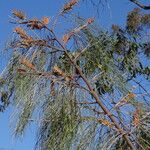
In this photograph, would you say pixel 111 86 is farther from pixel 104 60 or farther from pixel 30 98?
pixel 30 98

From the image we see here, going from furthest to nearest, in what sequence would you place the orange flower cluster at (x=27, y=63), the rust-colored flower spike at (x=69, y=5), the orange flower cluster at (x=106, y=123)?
the rust-colored flower spike at (x=69, y=5) < the orange flower cluster at (x=27, y=63) < the orange flower cluster at (x=106, y=123)

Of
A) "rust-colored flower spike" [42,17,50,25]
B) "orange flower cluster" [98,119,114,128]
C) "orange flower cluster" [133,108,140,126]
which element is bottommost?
"orange flower cluster" [133,108,140,126]

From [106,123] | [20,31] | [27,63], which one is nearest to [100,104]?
[106,123]

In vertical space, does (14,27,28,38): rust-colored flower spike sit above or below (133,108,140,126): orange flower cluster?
above

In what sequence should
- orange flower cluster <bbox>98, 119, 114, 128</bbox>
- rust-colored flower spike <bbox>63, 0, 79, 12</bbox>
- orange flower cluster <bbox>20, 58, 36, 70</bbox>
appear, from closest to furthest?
orange flower cluster <bbox>98, 119, 114, 128</bbox> → orange flower cluster <bbox>20, 58, 36, 70</bbox> → rust-colored flower spike <bbox>63, 0, 79, 12</bbox>

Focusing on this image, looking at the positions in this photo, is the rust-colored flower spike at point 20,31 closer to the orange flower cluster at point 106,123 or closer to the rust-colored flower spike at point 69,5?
the rust-colored flower spike at point 69,5

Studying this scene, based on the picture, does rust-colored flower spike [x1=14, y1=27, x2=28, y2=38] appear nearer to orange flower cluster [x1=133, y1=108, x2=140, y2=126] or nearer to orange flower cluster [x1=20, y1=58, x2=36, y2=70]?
orange flower cluster [x1=20, y1=58, x2=36, y2=70]

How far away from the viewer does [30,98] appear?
7.75 ft

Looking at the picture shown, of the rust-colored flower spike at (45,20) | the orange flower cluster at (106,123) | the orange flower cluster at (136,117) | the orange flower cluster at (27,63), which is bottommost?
the orange flower cluster at (136,117)

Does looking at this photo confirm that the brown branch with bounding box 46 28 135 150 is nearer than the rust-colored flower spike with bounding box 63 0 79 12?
Yes

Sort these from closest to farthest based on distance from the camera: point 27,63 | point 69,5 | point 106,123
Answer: point 106,123, point 27,63, point 69,5

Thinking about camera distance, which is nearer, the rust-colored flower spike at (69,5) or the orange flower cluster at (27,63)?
the orange flower cluster at (27,63)

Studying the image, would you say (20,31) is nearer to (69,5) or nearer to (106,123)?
(69,5)

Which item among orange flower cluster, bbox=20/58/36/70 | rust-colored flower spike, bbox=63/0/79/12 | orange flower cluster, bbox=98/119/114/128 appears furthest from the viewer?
rust-colored flower spike, bbox=63/0/79/12
